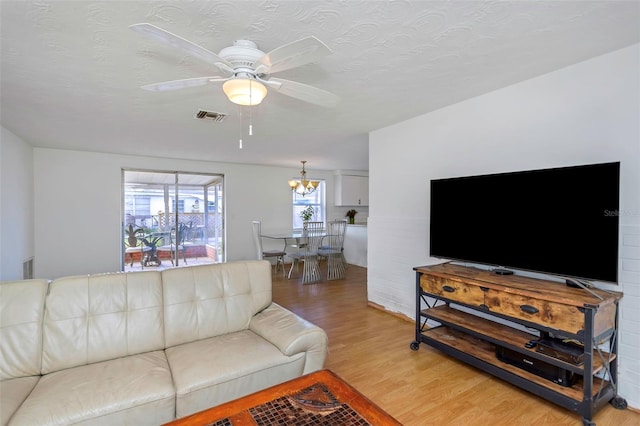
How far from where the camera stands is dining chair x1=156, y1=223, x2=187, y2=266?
6181 mm

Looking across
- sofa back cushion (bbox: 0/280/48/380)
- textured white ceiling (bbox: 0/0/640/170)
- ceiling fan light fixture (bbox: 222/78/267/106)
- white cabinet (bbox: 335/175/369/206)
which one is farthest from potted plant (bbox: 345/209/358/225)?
sofa back cushion (bbox: 0/280/48/380)

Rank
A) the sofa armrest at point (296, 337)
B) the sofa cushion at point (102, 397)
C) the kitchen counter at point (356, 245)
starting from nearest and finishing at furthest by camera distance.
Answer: the sofa cushion at point (102, 397)
the sofa armrest at point (296, 337)
the kitchen counter at point (356, 245)

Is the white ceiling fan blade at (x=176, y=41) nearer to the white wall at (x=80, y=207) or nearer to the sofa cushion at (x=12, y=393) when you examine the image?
the sofa cushion at (x=12, y=393)

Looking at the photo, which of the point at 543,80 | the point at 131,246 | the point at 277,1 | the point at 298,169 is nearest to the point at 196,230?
the point at 131,246

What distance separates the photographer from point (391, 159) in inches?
149

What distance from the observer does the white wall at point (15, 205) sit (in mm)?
3594

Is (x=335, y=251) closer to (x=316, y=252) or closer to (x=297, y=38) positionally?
(x=316, y=252)

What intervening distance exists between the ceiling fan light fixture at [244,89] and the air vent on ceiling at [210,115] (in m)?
1.62

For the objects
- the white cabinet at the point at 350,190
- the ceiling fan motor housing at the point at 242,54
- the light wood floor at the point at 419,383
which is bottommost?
the light wood floor at the point at 419,383

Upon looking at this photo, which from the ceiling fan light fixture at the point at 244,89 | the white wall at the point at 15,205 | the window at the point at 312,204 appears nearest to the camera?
the ceiling fan light fixture at the point at 244,89

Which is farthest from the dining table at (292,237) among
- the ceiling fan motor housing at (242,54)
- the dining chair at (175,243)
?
the ceiling fan motor housing at (242,54)

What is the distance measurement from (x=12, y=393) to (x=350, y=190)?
6.94 m

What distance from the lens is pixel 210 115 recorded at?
335 cm

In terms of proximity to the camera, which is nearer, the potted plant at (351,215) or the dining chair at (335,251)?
the dining chair at (335,251)
